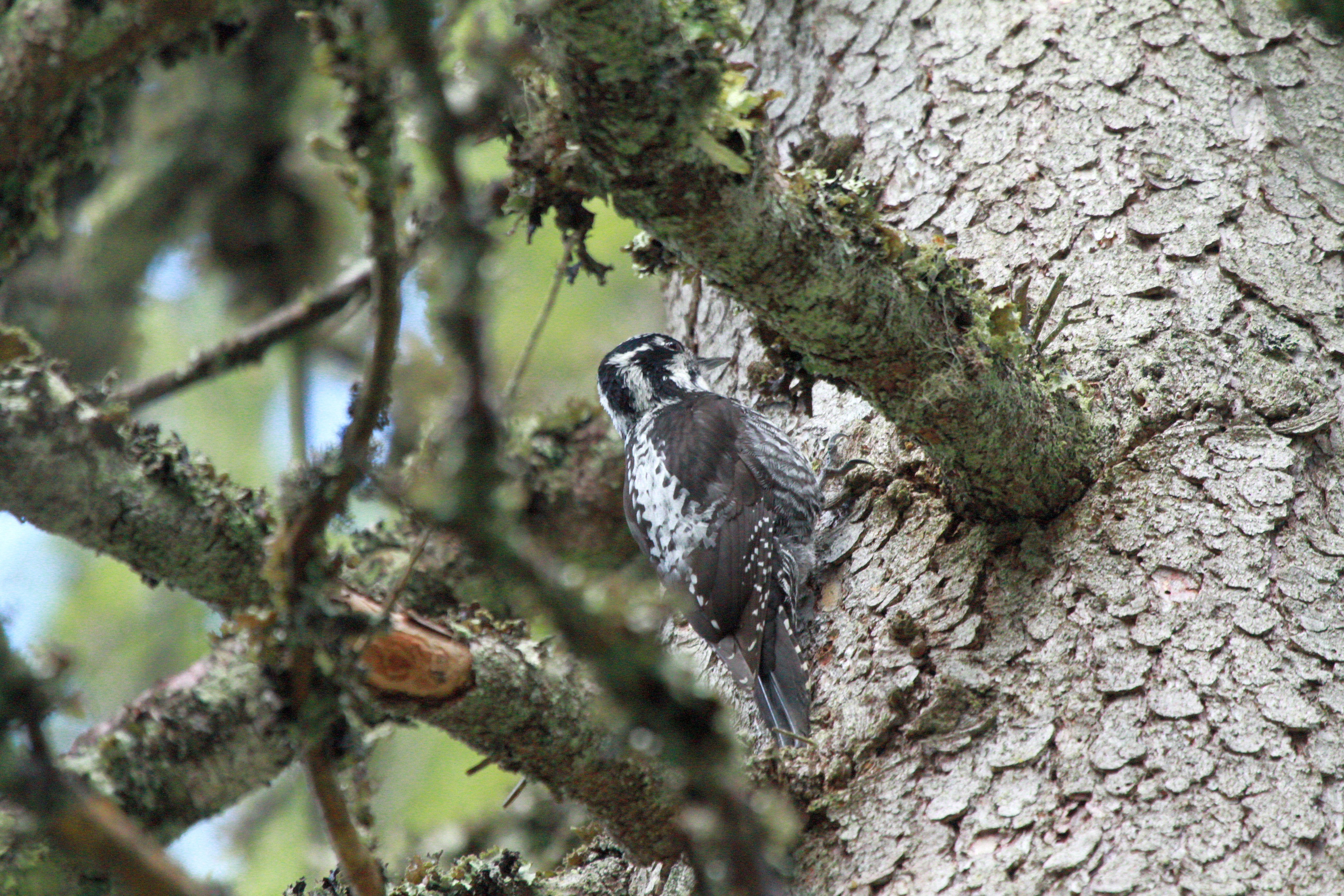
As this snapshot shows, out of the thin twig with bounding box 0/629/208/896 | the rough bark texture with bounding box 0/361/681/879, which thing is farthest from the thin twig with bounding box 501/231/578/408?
the thin twig with bounding box 0/629/208/896

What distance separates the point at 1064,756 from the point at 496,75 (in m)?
1.55

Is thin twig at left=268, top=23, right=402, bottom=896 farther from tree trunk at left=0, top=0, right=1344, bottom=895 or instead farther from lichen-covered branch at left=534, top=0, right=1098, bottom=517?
lichen-covered branch at left=534, top=0, right=1098, bottom=517

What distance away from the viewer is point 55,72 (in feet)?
8.07

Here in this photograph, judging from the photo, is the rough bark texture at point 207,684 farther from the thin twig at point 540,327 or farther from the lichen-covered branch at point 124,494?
the thin twig at point 540,327

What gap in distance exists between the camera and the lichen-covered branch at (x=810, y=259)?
60.3 inches

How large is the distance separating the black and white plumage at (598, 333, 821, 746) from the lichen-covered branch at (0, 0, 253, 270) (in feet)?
6.27

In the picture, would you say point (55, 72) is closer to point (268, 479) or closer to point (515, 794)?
point (515, 794)

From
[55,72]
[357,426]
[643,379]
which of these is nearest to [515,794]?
[357,426]

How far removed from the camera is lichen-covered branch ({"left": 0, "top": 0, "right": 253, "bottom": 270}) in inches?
95.5

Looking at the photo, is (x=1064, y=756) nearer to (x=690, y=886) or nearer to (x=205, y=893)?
(x=690, y=886)

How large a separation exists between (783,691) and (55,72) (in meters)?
2.21

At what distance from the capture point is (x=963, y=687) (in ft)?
6.98

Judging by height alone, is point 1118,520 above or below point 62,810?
above

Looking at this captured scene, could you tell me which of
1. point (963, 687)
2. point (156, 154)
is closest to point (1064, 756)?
point (963, 687)
